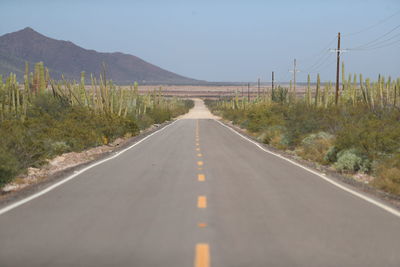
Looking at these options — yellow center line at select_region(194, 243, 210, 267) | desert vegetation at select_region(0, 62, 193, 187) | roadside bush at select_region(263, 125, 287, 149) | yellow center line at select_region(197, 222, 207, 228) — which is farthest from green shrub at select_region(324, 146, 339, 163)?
yellow center line at select_region(194, 243, 210, 267)

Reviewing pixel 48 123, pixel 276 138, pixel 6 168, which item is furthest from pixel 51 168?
pixel 276 138

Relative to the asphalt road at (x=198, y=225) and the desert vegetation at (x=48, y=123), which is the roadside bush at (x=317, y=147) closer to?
the asphalt road at (x=198, y=225)

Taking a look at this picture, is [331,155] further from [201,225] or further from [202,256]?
[202,256]

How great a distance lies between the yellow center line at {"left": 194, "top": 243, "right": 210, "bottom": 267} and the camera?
6168 millimetres

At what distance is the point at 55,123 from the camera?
998 inches

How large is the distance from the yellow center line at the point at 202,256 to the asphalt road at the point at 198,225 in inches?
0.5

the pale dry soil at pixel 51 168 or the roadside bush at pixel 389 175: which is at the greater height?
the roadside bush at pixel 389 175

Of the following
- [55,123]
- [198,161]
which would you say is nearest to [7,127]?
[55,123]

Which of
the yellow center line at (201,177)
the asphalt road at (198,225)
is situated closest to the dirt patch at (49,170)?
the asphalt road at (198,225)

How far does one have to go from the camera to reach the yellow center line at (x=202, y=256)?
6.17m

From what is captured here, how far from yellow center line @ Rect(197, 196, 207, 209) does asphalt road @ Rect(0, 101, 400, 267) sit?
0.02 metres

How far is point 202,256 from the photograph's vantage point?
255 inches

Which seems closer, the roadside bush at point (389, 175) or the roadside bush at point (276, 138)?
the roadside bush at point (389, 175)

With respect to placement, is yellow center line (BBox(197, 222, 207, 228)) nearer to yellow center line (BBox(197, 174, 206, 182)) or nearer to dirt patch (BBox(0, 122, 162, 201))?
dirt patch (BBox(0, 122, 162, 201))
